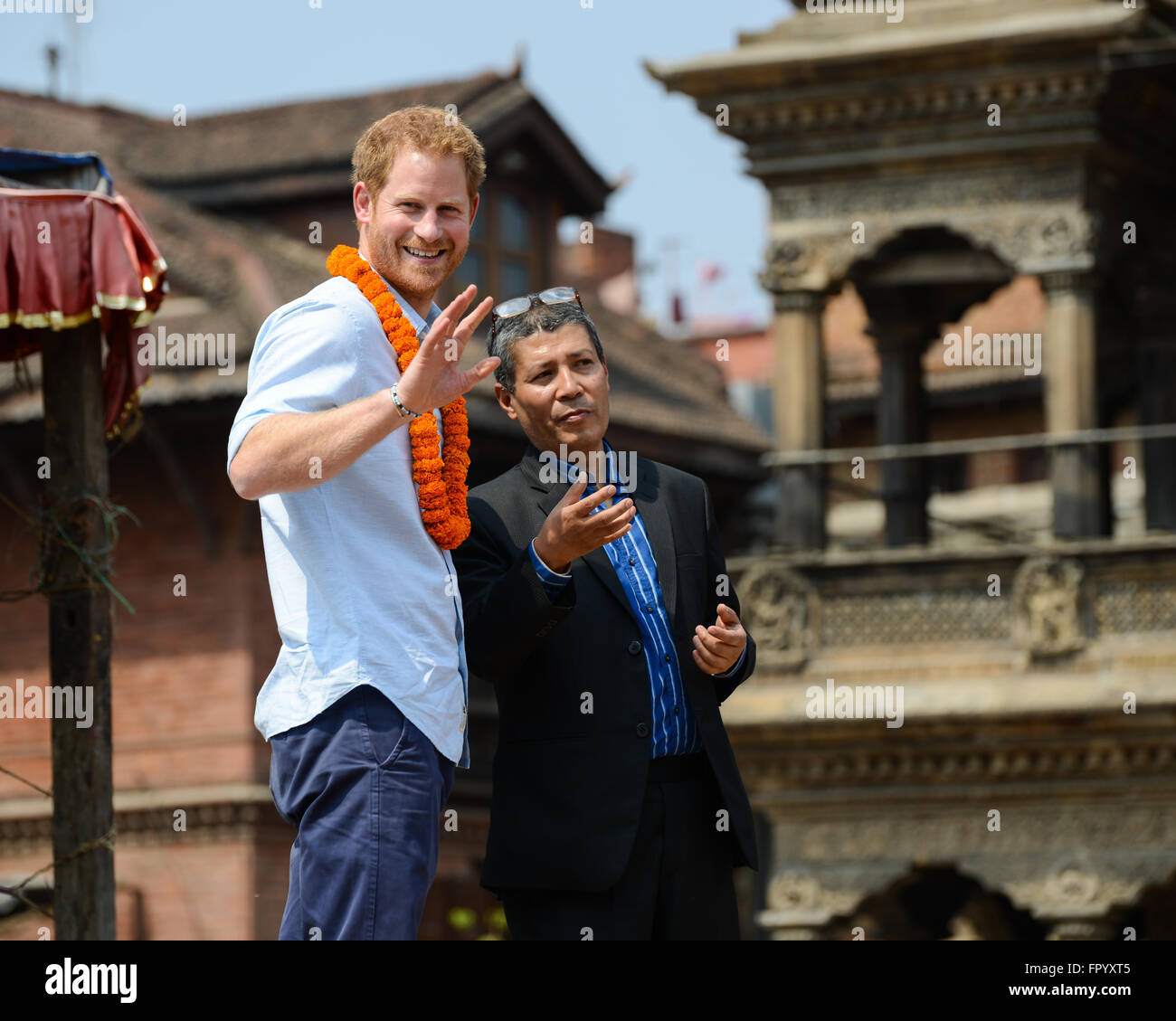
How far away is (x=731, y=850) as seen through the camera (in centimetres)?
520

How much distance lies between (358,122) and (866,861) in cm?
1148

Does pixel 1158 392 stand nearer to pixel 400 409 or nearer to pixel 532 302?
pixel 532 302

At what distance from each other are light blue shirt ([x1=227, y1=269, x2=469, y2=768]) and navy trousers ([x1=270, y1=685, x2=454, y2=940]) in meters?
0.04

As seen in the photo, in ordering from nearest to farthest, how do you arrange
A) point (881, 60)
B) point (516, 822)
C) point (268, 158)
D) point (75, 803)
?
point (516, 822)
point (75, 803)
point (881, 60)
point (268, 158)

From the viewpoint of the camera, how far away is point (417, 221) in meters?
4.94

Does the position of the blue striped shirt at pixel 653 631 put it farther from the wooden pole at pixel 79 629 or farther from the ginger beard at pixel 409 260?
the wooden pole at pixel 79 629

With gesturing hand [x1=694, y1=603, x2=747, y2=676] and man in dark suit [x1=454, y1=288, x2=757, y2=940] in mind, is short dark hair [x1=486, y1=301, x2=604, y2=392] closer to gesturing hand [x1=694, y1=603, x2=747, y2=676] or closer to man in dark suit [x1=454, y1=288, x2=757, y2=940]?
man in dark suit [x1=454, y1=288, x2=757, y2=940]

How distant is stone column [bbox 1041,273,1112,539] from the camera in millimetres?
17156

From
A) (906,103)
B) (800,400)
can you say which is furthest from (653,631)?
(800,400)

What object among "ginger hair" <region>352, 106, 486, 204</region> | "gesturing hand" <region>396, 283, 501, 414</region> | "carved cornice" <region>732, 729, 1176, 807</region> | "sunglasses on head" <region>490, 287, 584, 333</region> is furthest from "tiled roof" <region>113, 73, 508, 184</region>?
"gesturing hand" <region>396, 283, 501, 414</region>

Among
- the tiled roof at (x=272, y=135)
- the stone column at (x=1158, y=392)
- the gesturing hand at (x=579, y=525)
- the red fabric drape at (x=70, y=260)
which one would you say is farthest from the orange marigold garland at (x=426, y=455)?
the tiled roof at (x=272, y=135)

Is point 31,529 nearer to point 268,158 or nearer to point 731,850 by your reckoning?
point 731,850
